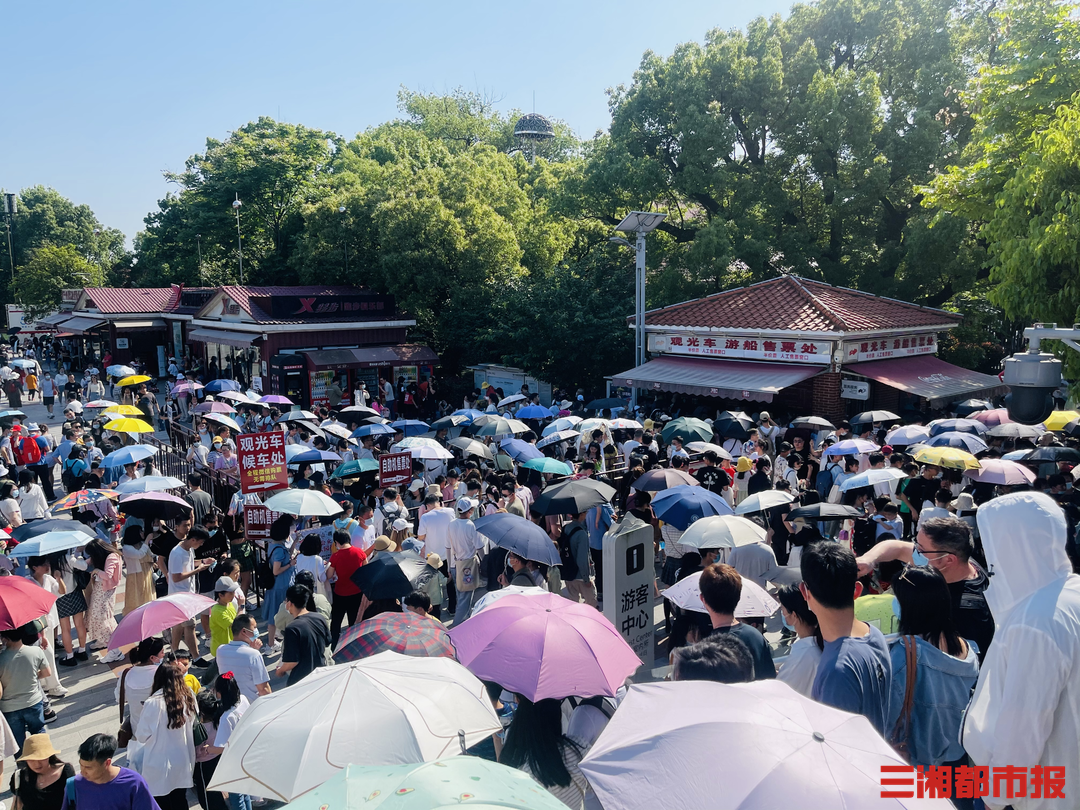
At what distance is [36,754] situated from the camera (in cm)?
465

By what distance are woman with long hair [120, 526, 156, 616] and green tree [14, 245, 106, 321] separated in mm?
46653

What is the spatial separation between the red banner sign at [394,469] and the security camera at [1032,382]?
25.9 feet

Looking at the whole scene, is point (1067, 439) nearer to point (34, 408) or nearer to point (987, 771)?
point (987, 771)

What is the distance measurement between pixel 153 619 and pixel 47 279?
52605 millimetres

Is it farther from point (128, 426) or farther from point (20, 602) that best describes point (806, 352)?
point (20, 602)

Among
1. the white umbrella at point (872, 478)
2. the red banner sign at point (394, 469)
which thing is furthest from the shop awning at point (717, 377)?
the red banner sign at point (394, 469)

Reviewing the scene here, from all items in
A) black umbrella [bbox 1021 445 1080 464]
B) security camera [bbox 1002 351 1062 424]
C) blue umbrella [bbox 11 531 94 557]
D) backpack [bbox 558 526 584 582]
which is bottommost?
backpack [bbox 558 526 584 582]

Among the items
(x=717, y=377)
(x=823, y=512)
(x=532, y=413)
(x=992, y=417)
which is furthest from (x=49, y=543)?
(x=717, y=377)

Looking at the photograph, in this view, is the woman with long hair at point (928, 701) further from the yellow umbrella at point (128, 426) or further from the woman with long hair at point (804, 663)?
the yellow umbrella at point (128, 426)

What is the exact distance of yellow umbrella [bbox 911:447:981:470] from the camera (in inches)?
402

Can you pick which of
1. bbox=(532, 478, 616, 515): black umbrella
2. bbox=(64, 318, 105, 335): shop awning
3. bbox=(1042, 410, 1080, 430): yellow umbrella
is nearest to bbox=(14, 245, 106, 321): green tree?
bbox=(64, 318, 105, 335): shop awning

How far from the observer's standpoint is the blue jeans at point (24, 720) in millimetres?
6336

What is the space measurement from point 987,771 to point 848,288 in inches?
851

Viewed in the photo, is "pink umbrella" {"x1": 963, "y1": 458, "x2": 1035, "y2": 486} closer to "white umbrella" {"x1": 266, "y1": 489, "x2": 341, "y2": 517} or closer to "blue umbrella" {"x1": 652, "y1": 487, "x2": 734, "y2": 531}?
"blue umbrella" {"x1": 652, "y1": 487, "x2": 734, "y2": 531}
